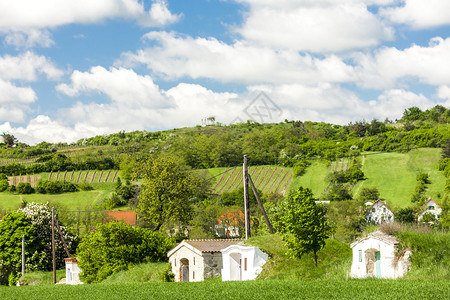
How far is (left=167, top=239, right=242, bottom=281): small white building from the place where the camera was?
36.7 metres

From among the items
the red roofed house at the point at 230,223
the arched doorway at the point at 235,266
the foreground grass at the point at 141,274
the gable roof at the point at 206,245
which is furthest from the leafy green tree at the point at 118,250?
the red roofed house at the point at 230,223

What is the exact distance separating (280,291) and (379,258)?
614cm

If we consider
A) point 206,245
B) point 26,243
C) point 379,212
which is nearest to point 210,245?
point 206,245

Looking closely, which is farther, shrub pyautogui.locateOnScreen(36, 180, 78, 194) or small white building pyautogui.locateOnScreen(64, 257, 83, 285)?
shrub pyautogui.locateOnScreen(36, 180, 78, 194)

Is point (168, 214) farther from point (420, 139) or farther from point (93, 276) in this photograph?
point (420, 139)

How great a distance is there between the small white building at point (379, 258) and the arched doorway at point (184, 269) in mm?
15284

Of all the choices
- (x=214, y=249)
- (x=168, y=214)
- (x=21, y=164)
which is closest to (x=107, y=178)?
(x=21, y=164)

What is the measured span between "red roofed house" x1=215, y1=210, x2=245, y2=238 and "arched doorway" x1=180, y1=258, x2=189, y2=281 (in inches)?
1209

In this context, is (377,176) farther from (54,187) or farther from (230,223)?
(54,187)

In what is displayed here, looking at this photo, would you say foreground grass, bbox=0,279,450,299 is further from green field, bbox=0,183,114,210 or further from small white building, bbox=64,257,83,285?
green field, bbox=0,183,114,210

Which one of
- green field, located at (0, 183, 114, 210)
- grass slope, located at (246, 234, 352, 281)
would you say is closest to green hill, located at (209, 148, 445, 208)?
green field, located at (0, 183, 114, 210)

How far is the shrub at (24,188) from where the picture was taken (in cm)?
12231

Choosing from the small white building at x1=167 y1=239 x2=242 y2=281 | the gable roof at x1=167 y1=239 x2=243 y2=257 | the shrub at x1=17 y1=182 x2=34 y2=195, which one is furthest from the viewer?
the shrub at x1=17 y1=182 x2=34 y2=195

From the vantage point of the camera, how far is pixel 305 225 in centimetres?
2945
